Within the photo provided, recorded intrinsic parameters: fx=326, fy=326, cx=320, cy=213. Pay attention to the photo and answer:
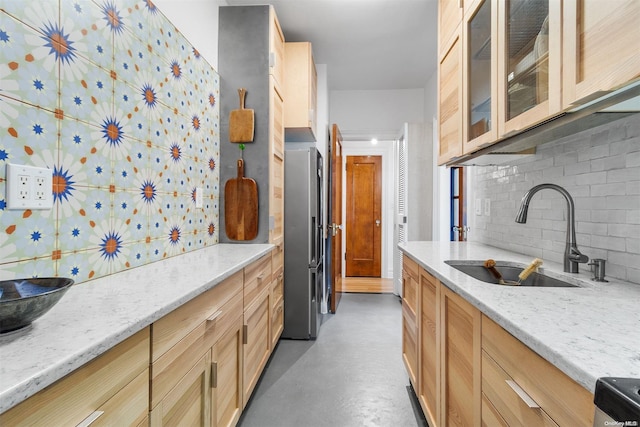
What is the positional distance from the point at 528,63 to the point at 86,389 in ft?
5.07

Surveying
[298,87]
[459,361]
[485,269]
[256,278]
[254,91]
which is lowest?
[459,361]

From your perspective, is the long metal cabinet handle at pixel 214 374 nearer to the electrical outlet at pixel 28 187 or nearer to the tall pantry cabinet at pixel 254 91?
the electrical outlet at pixel 28 187

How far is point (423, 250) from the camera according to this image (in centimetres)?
188

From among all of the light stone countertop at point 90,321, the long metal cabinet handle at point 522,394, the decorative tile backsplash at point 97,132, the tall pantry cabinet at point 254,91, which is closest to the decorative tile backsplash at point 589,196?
the long metal cabinet handle at point 522,394

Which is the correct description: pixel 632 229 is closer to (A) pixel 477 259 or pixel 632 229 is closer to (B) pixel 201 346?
(A) pixel 477 259

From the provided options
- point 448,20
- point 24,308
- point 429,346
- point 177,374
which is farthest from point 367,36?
point 24,308

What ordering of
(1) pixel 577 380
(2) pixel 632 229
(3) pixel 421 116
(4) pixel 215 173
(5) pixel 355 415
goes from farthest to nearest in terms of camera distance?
(3) pixel 421 116 < (4) pixel 215 173 < (5) pixel 355 415 < (2) pixel 632 229 < (1) pixel 577 380

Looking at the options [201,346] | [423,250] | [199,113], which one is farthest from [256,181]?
[201,346]

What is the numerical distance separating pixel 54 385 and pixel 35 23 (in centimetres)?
98

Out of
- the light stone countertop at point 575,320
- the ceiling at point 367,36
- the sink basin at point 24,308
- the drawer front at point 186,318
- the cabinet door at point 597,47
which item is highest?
the ceiling at point 367,36

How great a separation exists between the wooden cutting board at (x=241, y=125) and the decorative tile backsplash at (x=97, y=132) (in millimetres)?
367

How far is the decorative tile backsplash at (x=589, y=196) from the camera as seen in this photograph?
3.47 feet

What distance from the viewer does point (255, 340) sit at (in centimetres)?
182

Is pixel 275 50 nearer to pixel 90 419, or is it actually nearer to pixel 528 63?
pixel 528 63
